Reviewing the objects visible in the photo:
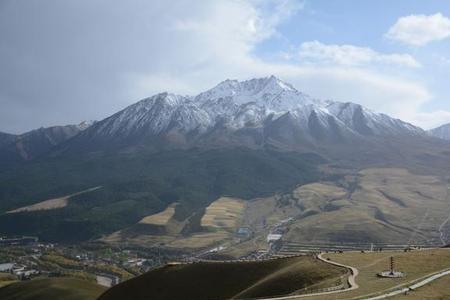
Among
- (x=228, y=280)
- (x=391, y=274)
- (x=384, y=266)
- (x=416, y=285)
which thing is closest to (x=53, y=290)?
(x=228, y=280)

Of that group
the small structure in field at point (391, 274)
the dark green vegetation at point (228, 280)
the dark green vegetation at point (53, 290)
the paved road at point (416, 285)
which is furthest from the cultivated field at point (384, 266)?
the dark green vegetation at point (53, 290)

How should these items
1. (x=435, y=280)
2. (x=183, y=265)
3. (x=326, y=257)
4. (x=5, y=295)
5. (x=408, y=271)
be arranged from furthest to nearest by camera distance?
(x=5, y=295) → (x=183, y=265) → (x=326, y=257) → (x=408, y=271) → (x=435, y=280)

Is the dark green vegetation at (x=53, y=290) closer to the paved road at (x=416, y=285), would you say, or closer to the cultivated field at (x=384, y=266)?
the cultivated field at (x=384, y=266)

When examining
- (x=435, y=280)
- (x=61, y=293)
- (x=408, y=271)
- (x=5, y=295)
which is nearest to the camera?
(x=435, y=280)

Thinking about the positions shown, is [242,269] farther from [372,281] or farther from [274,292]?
[372,281]

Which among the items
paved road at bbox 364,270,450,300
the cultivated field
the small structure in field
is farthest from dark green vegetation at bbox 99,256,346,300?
paved road at bbox 364,270,450,300

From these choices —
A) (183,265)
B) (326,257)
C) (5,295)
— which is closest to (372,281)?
(326,257)
